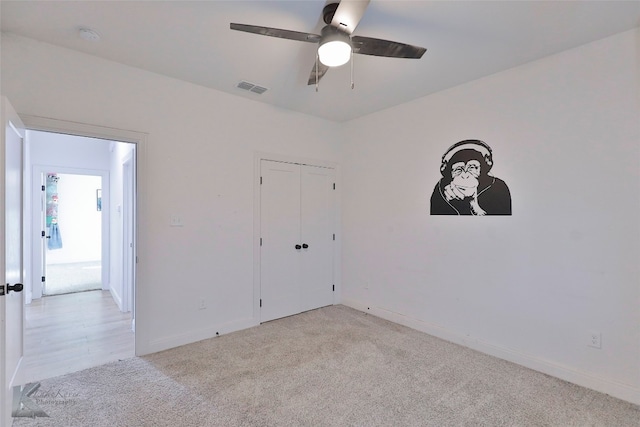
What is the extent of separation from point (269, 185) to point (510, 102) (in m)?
2.70

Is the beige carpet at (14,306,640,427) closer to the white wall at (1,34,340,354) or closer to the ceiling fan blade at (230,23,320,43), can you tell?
the white wall at (1,34,340,354)

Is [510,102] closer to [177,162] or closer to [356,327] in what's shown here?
[356,327]

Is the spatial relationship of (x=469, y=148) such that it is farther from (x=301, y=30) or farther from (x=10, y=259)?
(x=10, y=259)

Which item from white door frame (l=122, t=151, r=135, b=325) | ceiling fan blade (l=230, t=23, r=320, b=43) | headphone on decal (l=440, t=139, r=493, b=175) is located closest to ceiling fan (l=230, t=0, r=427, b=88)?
ceiling fan blade (l=230, t=23, r=320, b=43)

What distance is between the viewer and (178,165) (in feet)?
10.4

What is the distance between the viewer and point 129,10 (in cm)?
207

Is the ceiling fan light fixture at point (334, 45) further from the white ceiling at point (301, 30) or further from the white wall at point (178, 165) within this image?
the white wall at point (178, 165)

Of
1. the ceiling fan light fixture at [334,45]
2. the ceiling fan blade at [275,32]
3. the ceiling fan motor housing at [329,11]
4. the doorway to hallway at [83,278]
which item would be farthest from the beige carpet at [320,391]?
the ceiling fan motor housing at [329,11]

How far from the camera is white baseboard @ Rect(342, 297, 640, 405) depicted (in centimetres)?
228

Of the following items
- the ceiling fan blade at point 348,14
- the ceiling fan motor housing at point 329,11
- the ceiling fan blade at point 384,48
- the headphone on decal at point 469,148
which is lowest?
the headphone on decal at point 469,148

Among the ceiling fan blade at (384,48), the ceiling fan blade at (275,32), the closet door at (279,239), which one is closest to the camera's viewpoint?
the ceiling fan blade at (275,32)

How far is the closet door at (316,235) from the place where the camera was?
4238 mm

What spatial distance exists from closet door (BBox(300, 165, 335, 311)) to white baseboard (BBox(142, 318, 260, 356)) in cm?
92

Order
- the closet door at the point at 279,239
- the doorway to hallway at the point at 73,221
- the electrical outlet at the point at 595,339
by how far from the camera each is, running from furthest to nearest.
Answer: the doorway to hallway at the point at 73,221 < the closet door at the point at 279,239 < the electrical outlet at the point at 595,339
